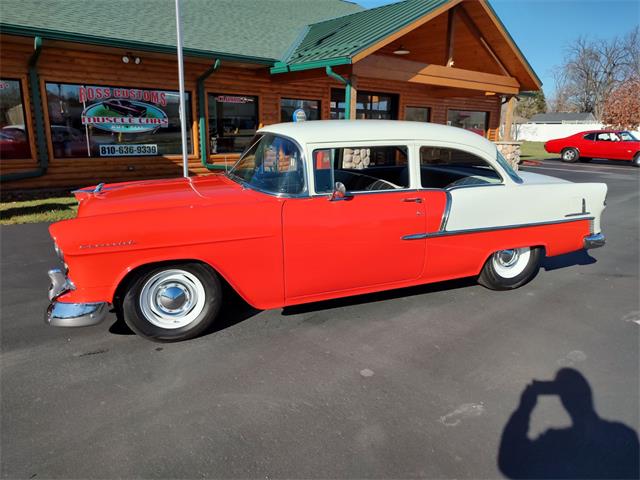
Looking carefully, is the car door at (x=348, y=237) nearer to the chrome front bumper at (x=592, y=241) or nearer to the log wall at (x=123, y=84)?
the chrome front bumper at (x=592, y=241)

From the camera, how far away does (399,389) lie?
9.70 ft

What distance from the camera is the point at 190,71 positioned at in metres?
11.3

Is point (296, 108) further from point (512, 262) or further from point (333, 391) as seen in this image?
point (333, 391)

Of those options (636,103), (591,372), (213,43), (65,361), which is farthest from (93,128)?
(636,103)

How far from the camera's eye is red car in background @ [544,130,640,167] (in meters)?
21.3

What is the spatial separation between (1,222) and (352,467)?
749 centimetres

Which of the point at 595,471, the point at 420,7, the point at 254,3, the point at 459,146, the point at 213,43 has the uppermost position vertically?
the point at 254,3

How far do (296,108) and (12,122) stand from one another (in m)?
7.32

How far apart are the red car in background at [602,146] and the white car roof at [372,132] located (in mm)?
21677

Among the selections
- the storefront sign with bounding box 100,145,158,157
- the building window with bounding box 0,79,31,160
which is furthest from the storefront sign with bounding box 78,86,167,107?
the building window with bounding box 0,79,31,160

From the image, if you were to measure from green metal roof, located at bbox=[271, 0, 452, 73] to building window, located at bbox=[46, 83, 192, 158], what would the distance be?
3.12 m

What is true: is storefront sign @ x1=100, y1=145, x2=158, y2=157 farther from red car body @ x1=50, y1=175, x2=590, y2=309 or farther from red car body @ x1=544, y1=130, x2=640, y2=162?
red car body @ x1=544, y1=130, x2=640, y2=162

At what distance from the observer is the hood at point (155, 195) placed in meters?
3.49

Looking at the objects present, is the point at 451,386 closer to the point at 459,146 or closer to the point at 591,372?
the point at 591,372
